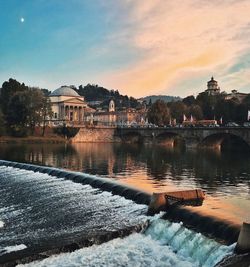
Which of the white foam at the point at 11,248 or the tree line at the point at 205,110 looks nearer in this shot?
the white foam at the point at 11,248

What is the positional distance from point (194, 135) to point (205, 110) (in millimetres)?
43271

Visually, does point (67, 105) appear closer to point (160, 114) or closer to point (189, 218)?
point (160, 114)

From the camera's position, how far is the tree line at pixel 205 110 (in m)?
119

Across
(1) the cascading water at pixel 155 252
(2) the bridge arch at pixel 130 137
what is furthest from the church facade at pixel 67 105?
(1) the cascading water at pixel 155 252

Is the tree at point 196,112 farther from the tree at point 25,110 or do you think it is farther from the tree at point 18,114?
the tree at point 18,114

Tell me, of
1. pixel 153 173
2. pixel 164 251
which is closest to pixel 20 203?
pixel 164 251

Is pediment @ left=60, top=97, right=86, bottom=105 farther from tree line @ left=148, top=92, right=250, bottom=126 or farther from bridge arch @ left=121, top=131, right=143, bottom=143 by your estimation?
bridge arch @ left=121, top=131, right=143, bottom=143

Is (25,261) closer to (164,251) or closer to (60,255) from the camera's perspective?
(60,255)

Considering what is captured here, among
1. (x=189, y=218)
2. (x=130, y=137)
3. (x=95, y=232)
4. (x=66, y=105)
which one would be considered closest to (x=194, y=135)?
(x=130, y=137)

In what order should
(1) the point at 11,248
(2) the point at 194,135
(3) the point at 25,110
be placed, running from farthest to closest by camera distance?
(3) the point at 25,110
(2) the point at 194,135
(1) the point at 11,248

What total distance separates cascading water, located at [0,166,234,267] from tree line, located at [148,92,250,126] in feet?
309

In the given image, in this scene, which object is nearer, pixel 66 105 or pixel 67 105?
pixel 66 105

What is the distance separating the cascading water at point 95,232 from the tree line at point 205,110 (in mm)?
94257

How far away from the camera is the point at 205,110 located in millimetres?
139500
